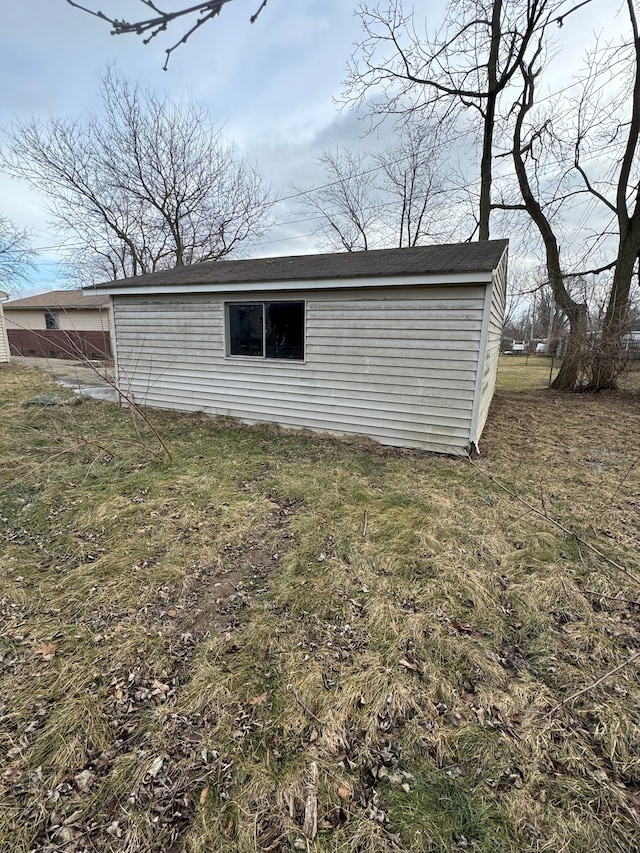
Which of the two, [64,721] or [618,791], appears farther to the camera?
[64,721]

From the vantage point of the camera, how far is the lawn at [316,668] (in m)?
1.36

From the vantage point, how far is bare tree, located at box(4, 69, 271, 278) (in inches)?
578

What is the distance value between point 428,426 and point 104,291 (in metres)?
6.96

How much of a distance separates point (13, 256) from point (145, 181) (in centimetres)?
802

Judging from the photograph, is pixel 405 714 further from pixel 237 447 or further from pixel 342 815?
pixel 237 447

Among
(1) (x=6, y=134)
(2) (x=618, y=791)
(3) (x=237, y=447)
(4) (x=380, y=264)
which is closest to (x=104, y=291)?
(3) (x=237, y=447)

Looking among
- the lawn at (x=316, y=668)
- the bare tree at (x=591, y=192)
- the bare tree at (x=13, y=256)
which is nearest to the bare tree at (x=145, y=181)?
the bare tree at (x=13, y=256)

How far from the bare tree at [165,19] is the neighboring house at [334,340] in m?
3.93

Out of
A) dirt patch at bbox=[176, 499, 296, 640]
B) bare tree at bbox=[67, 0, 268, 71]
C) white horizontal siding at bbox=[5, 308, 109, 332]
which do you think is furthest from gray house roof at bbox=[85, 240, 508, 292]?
white horizontal siding at bbox=[5, 308, 109, 332]

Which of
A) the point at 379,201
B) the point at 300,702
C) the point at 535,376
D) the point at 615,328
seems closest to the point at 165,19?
the point at 300,702

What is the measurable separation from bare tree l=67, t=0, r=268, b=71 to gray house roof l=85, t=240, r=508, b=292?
3.92 meters

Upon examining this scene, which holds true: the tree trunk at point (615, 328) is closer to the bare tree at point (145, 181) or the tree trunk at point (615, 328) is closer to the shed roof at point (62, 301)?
the bare tree at point (145, 181)

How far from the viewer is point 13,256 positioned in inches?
714

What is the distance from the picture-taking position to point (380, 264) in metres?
5.69
